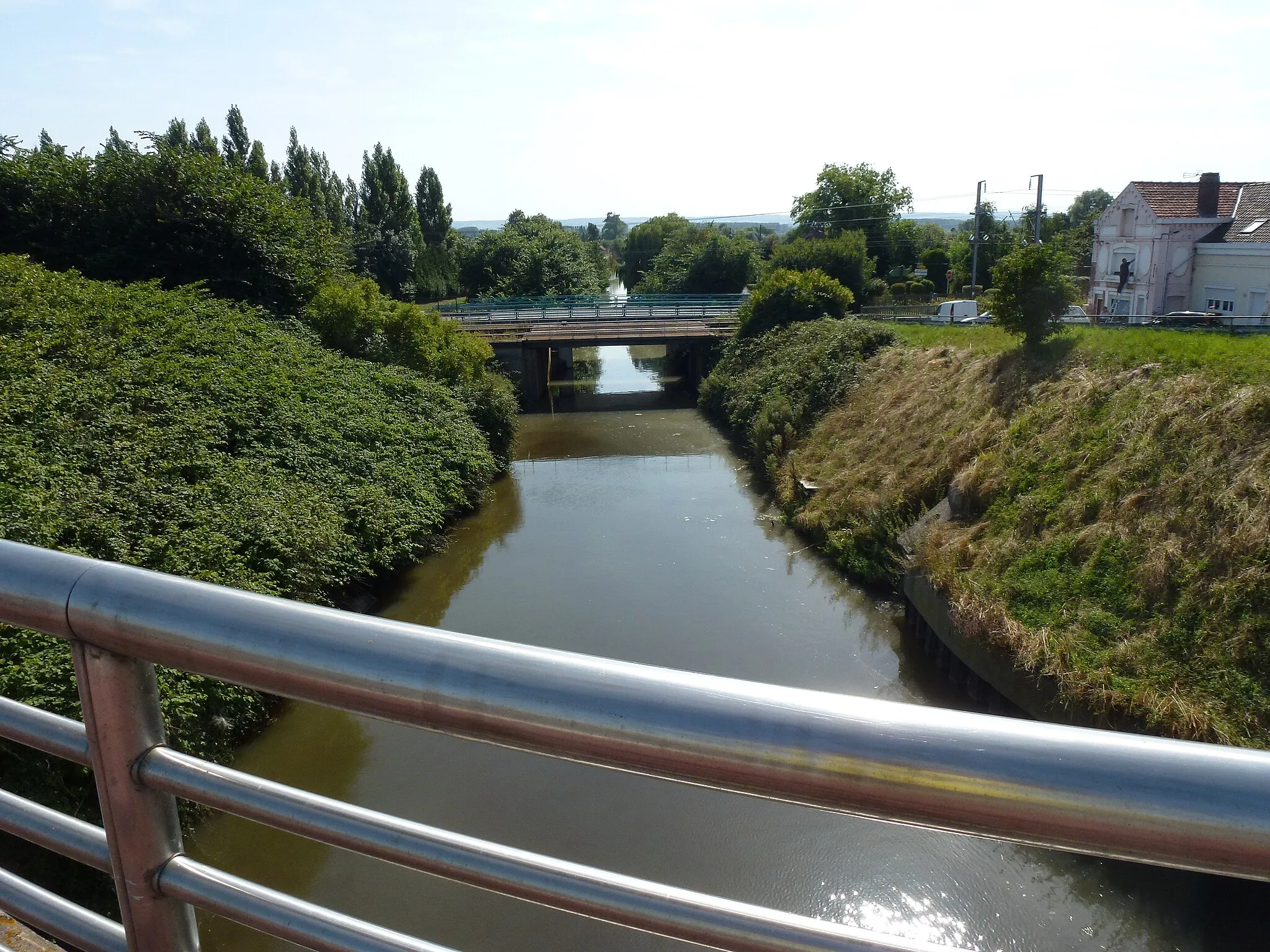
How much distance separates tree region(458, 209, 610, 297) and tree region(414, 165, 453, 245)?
173 inches

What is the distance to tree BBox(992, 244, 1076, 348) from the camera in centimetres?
1666

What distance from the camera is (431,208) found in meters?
57.7

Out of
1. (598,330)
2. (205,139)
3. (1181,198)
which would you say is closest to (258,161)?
(205,139)

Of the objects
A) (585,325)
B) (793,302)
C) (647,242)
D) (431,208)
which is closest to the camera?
(793,302)

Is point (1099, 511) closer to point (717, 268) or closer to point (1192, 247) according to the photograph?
point (1192, 247)

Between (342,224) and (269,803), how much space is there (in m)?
49.4

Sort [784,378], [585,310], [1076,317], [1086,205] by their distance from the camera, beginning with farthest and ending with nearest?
[1086,205] < [585,310] < [784,378] < [1076,317]

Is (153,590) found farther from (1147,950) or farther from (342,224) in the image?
(342,224)

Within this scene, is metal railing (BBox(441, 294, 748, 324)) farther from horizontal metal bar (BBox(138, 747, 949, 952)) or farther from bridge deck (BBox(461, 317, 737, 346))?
horizontal metal bar (BBox(138, 747, 949, 952))

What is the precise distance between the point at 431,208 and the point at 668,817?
54.5 m

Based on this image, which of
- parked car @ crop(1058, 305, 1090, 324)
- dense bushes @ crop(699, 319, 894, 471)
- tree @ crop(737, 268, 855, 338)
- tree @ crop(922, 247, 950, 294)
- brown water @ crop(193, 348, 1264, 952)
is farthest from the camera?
tree @ crop(922, 247, 950, 294)

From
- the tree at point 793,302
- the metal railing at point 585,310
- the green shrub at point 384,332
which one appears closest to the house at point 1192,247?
the tree at point 793,302

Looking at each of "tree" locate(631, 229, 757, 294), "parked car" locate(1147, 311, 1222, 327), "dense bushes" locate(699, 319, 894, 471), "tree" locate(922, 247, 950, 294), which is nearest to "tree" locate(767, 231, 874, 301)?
"dense bushes" locate(699, 319, 894, 471)

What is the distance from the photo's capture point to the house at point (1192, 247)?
24.1 meters
